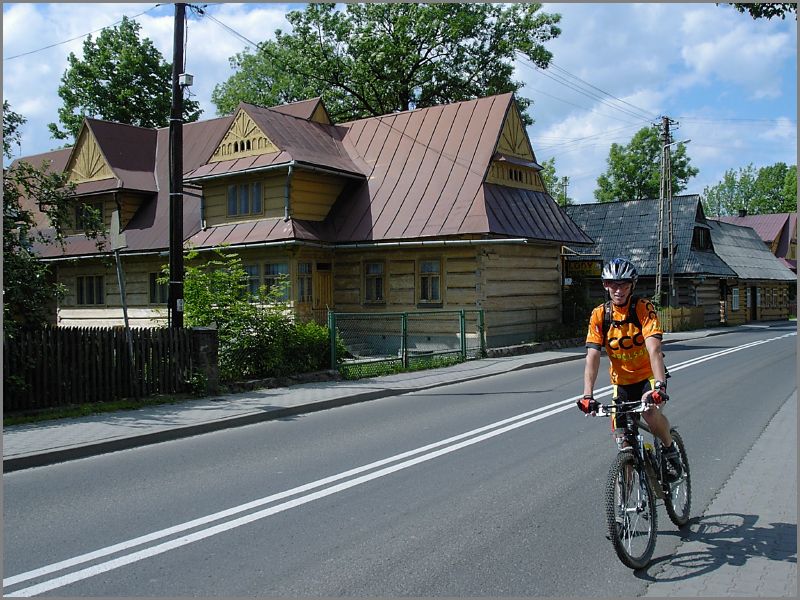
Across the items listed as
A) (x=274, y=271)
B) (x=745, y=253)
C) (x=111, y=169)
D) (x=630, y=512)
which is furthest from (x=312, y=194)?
(x=745, y=253)

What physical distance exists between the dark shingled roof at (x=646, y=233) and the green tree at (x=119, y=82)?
79.7 feet

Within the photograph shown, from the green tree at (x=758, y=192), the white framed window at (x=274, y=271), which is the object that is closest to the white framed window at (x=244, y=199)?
the white framed window at (x=274, y=271)

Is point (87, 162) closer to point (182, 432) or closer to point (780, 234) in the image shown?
point (182, 432)

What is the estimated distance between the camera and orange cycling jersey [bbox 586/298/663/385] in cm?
565

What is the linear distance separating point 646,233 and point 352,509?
38.6m

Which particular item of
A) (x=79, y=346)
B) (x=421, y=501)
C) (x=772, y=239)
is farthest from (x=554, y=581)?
(x=772, y=239)

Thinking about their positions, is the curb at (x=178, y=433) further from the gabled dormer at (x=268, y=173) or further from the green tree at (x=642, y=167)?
the green tree at (x=642, y=167)

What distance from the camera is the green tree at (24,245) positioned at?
40.7 ft

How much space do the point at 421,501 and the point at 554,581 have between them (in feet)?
6.95

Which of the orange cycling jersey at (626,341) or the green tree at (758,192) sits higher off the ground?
the green tree at (758,192)

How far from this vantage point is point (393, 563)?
212 inches

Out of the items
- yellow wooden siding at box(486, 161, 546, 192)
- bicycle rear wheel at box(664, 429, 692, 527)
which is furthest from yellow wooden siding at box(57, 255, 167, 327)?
bicycle rear wheel at box(664, 429, 692, 527)

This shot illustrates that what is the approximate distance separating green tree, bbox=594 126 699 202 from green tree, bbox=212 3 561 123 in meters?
30.4

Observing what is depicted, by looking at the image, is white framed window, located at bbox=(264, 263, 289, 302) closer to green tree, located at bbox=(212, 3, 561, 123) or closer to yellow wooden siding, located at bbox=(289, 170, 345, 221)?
yellow wooden siding, located at bbox=(289, 170, 345, 221)
